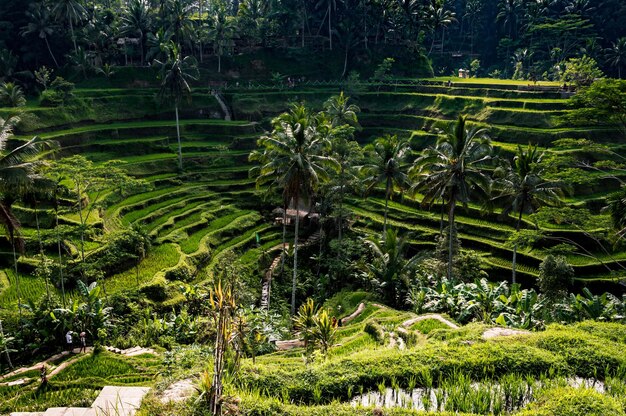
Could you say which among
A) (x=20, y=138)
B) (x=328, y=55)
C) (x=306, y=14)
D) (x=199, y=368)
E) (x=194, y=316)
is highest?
(x=306, y=14)

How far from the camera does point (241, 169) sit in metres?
45.2

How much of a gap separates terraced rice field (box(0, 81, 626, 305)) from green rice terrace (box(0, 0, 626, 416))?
23 centimetres

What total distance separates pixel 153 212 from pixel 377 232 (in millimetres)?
17294

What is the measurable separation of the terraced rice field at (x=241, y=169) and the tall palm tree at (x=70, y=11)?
10.4 metres

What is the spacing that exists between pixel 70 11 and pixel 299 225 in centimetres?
3853

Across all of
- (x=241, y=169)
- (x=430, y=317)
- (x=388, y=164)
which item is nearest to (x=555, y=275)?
(x=430, y=317)

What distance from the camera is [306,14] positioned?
73.8 metres

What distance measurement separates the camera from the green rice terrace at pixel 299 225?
11.9 metres

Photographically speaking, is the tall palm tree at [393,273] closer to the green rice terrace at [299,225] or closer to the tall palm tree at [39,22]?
the green rice terrace at [299,225]

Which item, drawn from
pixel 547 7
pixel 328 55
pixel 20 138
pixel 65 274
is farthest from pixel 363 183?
pixel 547 7

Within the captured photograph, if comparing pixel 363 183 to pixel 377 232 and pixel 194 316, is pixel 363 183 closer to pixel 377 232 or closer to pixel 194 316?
pixel 377 232

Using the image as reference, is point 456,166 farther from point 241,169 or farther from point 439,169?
point 241,169

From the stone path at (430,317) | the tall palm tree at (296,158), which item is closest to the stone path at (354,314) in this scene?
the stone path at (430,317)

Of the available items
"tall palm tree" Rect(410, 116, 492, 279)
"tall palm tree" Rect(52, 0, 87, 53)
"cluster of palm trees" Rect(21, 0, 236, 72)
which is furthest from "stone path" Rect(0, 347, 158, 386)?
"tall palm tree" Rect(52, 0, 87, 53)
